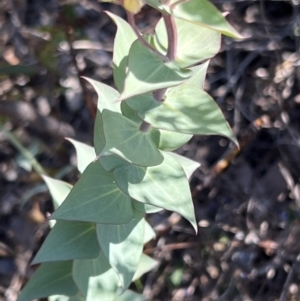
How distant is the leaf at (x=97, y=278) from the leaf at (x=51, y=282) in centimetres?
11

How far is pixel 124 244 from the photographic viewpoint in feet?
4.08

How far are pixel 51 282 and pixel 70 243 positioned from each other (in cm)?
23

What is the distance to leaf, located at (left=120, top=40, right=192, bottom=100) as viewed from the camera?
31.7 inches

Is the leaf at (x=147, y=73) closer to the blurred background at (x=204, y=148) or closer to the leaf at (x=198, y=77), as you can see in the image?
the leaf at (x=198, y=77)

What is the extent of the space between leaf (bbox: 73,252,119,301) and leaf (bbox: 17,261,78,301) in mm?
113

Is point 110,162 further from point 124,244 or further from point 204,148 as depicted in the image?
point 204,148

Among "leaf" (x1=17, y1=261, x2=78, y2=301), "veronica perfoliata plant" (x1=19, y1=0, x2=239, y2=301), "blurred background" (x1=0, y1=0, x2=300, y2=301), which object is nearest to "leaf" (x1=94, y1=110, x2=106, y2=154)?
"veronica perfoliata plant" (x1=19, y1=0, x2=239, y2=301)

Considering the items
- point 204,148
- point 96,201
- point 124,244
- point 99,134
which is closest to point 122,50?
point 99,134

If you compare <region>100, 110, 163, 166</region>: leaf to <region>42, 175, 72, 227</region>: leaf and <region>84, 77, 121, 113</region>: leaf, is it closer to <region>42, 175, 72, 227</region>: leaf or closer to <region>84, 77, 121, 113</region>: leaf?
<region>84, 77, 121, 113</region>: leaf

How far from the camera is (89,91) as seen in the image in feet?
6.55

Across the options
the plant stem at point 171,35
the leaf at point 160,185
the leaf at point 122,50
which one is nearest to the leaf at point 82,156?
the leaf at point 160,185

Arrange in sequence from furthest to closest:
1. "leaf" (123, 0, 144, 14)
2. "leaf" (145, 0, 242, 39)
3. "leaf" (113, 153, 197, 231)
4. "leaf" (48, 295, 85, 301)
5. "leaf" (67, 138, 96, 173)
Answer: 1. "leaf" (48, 295, 85, 301)
2. "leaf" (67, 138, 96, 173)
3. "leaf" (113, 153, 197, 231)
4. "leaf" (123, 0, 144, 14)
5. "leaf" (145, 0, 242, 39)

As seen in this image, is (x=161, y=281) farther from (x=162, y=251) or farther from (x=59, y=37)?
(x=59, y=37)

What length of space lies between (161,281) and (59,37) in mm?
1063
